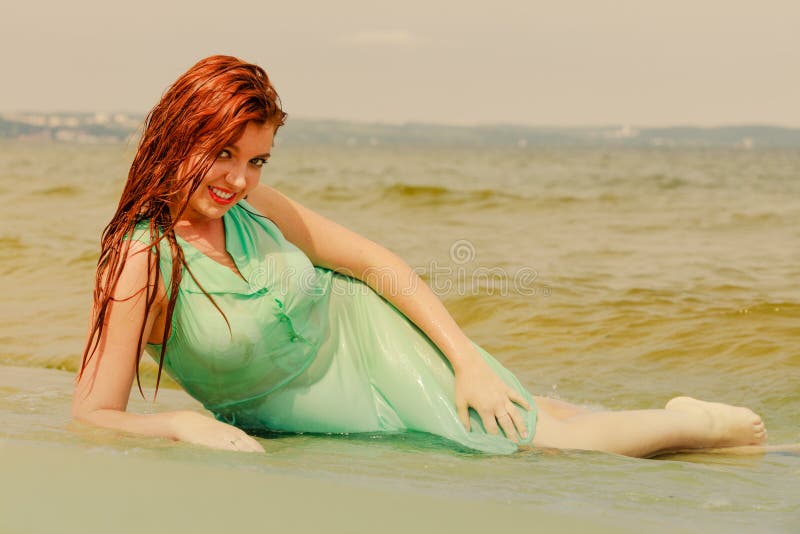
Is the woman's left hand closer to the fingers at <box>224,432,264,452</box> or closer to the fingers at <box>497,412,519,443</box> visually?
the fingers at <box>497,412,519,443</box>

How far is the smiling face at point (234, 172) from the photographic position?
110 inches

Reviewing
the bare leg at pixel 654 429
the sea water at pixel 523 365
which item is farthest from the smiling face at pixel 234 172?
the bare leg at pixel 654 429

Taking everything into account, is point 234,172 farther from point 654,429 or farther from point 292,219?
point 654,429

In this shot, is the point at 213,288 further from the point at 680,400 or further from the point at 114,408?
the point at 680,400

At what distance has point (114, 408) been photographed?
280cm

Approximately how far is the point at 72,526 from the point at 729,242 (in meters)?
10.1

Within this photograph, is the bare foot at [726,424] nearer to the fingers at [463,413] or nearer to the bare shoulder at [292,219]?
the fingers at [463,413]

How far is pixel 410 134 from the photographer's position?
519 feet

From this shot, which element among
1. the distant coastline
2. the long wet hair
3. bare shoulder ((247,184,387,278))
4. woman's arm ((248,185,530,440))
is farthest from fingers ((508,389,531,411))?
the distant coastline

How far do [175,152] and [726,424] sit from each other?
6.95ft

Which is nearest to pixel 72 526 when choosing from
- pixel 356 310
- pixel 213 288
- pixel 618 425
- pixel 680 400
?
pixel 213 288

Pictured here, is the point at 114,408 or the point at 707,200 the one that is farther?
the point at 707,200

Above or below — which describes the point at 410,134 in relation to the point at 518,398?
above

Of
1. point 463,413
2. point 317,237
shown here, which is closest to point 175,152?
point 317,237
